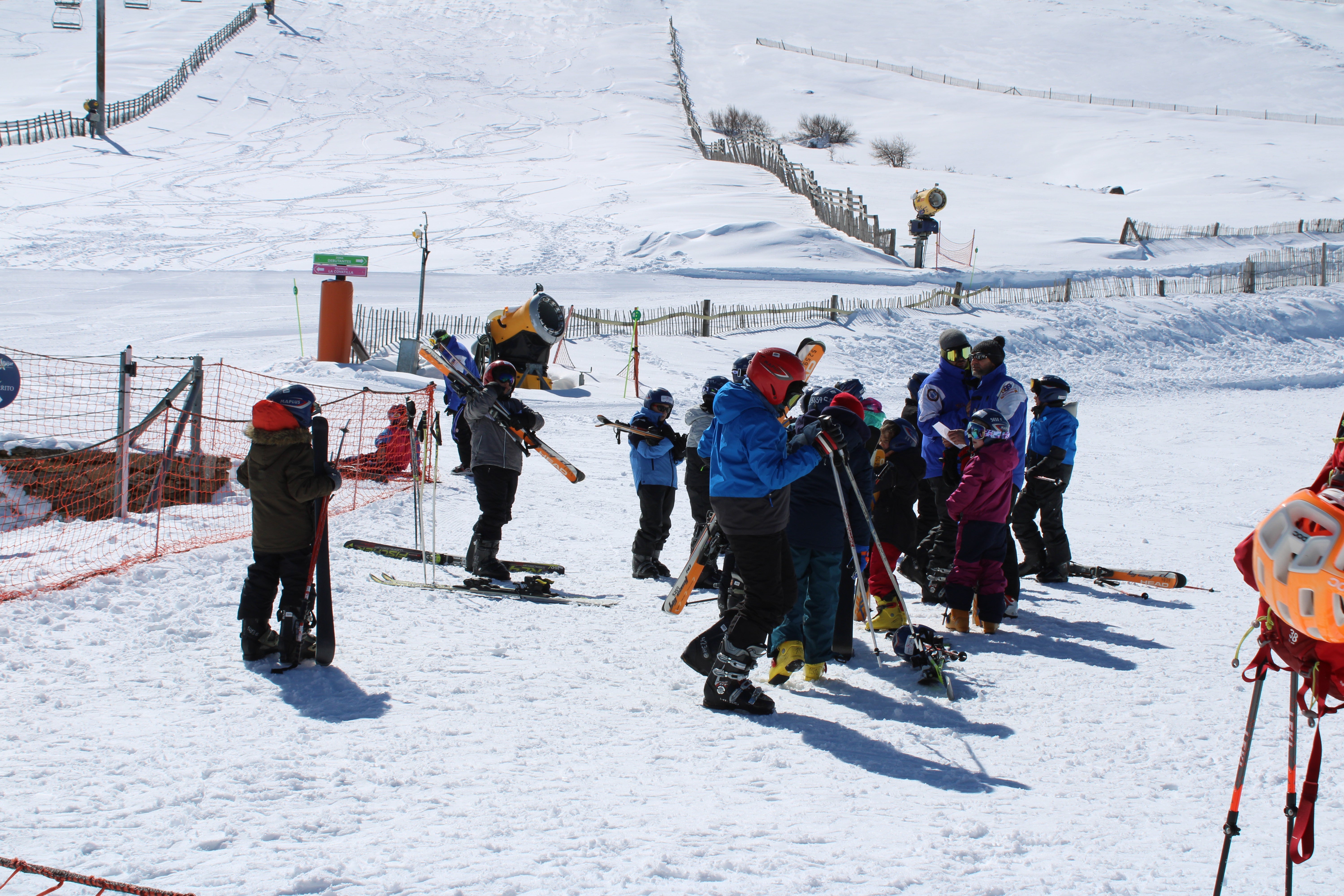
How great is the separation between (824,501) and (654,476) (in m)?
2.68

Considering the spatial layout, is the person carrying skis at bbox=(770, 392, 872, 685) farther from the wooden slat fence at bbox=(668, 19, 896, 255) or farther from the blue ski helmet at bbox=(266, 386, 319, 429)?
the wooden slat fence at bbox=(668, 19, 896, 255)

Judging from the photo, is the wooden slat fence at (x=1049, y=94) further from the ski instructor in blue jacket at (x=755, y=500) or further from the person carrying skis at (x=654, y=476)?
the ski instructor in blue jacket at (x=755, y=500)

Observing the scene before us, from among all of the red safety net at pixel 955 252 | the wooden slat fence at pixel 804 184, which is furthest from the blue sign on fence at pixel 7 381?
the wooden slat fence at pixel 804 184

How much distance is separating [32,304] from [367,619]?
57.6 feet

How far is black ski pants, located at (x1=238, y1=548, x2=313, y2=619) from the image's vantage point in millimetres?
5102

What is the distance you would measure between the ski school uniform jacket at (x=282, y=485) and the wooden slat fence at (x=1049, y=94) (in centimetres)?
6183

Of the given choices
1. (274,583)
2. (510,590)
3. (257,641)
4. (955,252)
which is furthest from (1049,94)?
(257,641)

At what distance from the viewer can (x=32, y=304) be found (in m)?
19.3

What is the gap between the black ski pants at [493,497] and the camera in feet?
23.6

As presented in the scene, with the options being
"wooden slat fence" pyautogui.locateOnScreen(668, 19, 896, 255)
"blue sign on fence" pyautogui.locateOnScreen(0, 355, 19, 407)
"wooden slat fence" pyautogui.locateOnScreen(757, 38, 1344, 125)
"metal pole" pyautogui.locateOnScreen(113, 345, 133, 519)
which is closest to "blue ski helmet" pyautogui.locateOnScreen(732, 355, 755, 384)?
→ "metal pole" pyautogui.locateOnScreen(113, 345, 133, 519)

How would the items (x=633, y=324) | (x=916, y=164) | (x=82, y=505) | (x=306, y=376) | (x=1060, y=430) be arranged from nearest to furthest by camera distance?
(x=1060, y=430), (x=82, y=505), (x=306, y=376), (x=633, y=324), (x=916, y=164)

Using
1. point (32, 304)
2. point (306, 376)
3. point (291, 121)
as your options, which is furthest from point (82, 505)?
point (291, 121)

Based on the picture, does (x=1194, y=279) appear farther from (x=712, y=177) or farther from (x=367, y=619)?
(x=367, y=619)

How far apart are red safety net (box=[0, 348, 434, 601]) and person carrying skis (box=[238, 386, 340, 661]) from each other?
1.94 feet
